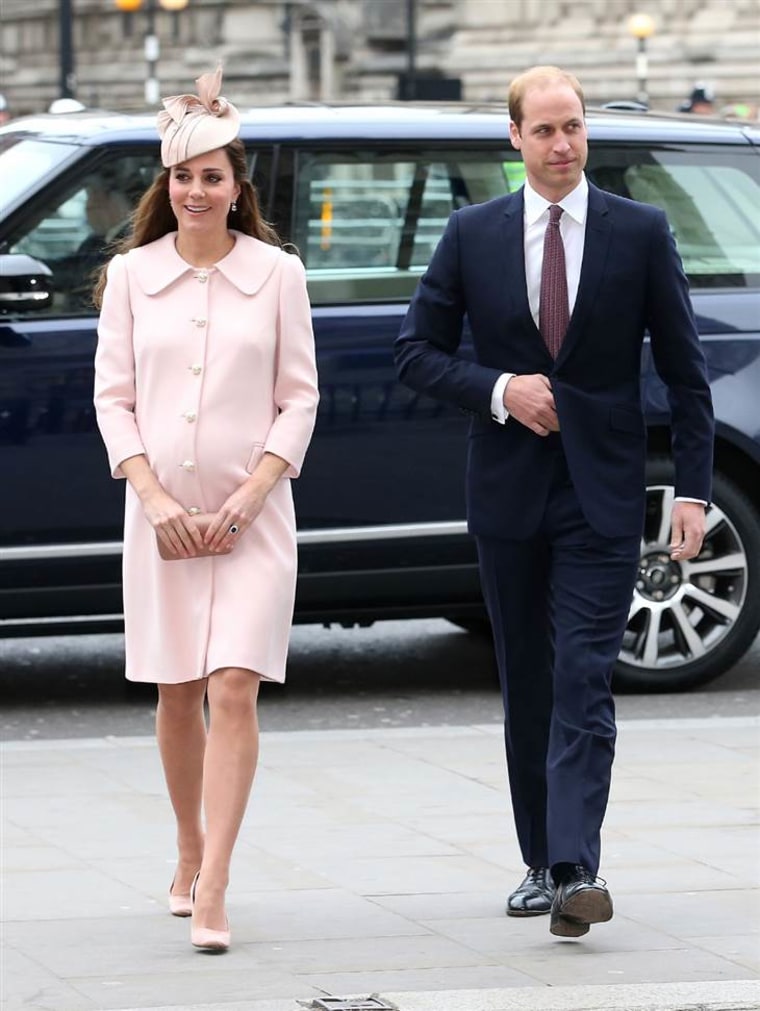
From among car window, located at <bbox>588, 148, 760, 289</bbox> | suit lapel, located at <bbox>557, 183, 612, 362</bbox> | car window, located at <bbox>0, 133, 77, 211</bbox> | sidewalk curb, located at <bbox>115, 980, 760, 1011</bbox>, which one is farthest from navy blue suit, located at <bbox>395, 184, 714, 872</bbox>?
car window, located at <bbox>588, 148, 760, 289</bbox>

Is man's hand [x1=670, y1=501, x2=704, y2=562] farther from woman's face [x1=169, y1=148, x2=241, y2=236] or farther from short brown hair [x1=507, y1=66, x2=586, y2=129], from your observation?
woman's face [x1=169, y1=148, x2=241, y2=236]

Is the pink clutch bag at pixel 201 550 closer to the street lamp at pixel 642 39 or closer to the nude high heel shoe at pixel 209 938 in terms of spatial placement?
the nude high heel shoe at pixel 209 938

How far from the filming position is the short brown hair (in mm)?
5512

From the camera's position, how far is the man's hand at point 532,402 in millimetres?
5488

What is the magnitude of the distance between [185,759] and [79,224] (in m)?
3.13

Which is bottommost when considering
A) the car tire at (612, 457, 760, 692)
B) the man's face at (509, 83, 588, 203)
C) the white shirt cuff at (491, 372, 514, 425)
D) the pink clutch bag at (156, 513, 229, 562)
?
the car tire at (612, 457, 760, 692)

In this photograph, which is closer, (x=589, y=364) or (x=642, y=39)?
(x=589, y=364)

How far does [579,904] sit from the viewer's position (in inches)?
210

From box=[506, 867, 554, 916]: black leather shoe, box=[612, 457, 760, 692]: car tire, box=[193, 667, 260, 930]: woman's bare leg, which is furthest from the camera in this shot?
box=[612, 457, 760, 692]: car tire

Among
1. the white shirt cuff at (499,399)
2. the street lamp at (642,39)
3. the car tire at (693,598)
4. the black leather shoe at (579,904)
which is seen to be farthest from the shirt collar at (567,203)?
the street lamp at (642,39)

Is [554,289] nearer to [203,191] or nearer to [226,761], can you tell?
[203,191]

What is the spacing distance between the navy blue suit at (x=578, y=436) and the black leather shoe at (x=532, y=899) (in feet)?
0.53

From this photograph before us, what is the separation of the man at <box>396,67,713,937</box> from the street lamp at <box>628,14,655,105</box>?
124 ft

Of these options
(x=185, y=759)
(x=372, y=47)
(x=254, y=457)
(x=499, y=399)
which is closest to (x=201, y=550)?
(x=254, y=457)
